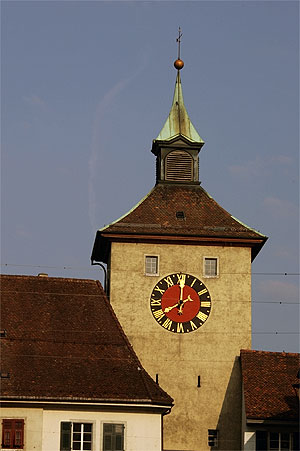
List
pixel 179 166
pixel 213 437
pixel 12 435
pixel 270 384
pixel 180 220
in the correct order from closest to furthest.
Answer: pixel 12 435 < pixel 270 384 < pixel 213 437 < pixel 180 220 < pixel 179 166

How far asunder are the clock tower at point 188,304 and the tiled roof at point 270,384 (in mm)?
865

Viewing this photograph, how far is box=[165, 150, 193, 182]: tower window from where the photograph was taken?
6225cm

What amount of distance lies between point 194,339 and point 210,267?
10.4 feet

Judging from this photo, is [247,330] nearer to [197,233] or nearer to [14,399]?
[197,233]

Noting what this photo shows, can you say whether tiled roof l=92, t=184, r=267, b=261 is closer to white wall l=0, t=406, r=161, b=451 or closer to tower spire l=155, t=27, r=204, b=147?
tower spire l=155, t=27, r=204, b=147

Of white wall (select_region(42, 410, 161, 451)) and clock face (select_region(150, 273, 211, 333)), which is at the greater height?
clock face (select_region(150, 273, 211, 333))

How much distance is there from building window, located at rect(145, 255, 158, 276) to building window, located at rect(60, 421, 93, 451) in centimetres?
854

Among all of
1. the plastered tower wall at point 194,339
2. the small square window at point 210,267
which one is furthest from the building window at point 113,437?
the small square window at point 210,267

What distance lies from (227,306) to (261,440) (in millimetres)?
6349

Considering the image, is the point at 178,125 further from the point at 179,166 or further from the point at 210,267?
the point at 210,267

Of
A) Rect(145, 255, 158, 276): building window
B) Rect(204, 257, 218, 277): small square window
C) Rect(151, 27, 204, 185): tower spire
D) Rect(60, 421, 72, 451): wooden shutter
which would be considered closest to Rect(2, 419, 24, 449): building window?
Rect(60, 421, 72, 451): wooden shutter

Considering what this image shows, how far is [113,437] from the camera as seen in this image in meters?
52.1

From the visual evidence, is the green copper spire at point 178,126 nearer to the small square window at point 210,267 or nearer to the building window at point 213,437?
the small square window at point 210,267

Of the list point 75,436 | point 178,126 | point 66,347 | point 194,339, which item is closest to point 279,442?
point 194,339
